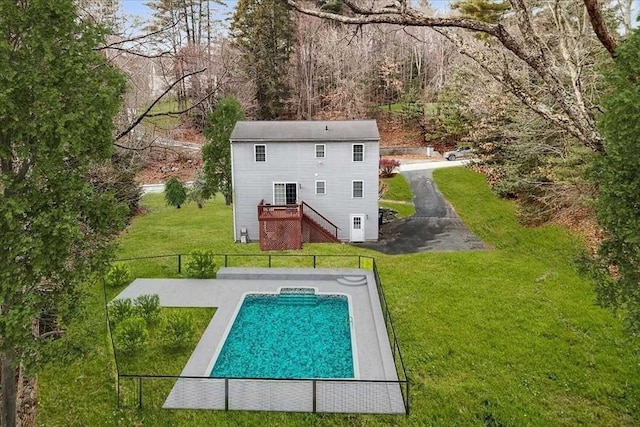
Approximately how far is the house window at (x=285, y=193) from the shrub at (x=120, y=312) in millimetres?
10786

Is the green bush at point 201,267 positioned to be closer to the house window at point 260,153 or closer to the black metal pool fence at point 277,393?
the black metal pool fence at point 277,393

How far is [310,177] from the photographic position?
22.7m

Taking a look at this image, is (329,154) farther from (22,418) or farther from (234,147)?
(22,418)

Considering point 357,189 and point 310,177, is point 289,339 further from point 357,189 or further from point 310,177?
point 357,189

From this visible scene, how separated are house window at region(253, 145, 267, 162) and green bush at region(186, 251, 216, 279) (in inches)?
272

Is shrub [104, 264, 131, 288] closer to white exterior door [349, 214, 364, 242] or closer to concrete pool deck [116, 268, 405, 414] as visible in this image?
concrete pool deck [116, 268, 405, 414]

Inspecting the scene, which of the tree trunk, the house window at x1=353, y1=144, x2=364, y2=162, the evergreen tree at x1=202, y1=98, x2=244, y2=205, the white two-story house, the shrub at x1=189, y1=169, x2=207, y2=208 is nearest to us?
the tree trunk

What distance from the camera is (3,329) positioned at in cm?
627

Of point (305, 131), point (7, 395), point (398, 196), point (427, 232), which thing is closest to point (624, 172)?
point (7, 395)

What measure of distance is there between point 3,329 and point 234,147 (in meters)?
16.7

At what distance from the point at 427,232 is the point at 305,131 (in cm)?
860

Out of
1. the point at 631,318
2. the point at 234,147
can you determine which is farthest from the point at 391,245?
the point at 631,318

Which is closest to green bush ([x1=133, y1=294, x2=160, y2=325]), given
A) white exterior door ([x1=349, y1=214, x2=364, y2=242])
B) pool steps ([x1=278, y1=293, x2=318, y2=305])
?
pool steps ([x1=278, y1=293, x2=318, y2=305])

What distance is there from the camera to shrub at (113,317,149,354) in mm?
11250
